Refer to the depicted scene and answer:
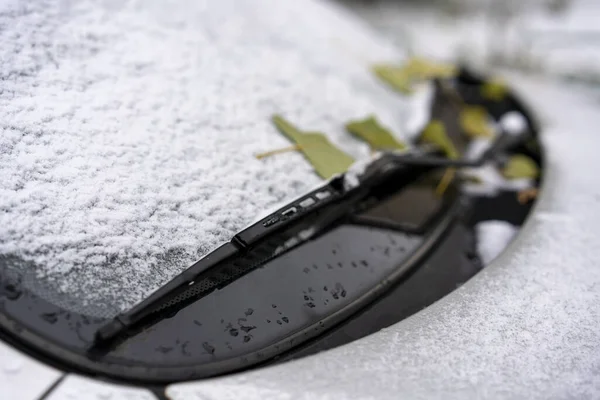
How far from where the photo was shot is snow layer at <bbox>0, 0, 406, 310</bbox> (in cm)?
104

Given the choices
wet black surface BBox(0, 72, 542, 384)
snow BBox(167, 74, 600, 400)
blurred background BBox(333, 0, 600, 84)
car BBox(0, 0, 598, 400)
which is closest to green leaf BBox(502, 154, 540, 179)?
car BBox(0, 0, 598, 400)

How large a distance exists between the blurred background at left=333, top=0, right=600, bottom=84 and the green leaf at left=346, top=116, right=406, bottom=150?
52.8 inches

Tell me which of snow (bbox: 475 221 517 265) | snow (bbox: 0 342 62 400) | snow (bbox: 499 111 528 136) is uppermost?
snow (bbox: 0 342 62 400)

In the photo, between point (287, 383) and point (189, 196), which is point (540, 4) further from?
point (287, 383)

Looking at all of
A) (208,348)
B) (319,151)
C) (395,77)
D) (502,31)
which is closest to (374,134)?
(319,151)

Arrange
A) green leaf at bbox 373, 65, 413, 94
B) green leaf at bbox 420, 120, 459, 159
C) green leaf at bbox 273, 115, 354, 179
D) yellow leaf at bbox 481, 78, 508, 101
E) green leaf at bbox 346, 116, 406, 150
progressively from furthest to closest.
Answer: yellow leaf at bbox 481, 78, 508, 101 → green leaf at bbox 373, 65, 413, 94 → green leaf at bbox 420, 120, 459, 159 → green leaf at bbox 346, 116, 406, 150 → green leaf at bbox 273, 115, 354, 179

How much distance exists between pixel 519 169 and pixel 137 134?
1401 millimetres

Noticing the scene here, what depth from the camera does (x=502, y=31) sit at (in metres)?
3.24

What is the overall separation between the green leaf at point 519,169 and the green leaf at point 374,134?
1.62 ft

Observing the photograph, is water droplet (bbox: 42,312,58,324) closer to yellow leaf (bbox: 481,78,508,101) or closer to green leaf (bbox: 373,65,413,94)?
green leaf (bbox: 373,65,413,94)

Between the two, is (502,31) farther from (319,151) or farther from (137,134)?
(137,134)

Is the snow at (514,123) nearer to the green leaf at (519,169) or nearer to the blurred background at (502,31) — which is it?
the green leaf at (519,169)

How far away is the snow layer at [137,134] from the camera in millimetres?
1040

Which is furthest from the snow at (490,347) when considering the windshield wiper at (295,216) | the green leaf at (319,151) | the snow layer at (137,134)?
the green leaf at (319,151)
